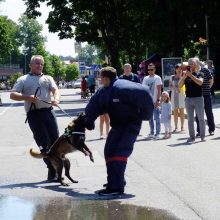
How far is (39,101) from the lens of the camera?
931 centimetres

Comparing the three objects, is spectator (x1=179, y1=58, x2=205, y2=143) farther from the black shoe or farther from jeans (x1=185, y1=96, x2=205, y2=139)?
the black shoe

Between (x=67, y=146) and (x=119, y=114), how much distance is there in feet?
3.77

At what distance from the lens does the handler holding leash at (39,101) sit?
Answer: 9.34 m

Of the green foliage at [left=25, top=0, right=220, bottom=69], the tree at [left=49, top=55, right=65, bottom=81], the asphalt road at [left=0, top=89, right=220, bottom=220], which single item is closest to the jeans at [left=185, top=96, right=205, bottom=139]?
the asphalt road at [left=0, top=89, right=220, bottom=220]

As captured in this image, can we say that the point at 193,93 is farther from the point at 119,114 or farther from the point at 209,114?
the point at 119,114

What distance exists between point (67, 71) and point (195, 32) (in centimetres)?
13361

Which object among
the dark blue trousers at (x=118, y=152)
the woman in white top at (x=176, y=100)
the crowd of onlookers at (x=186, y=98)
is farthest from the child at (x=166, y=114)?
the dark blue trousers at (x=118, y=152)

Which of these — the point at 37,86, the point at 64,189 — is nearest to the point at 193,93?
the point at 37,86

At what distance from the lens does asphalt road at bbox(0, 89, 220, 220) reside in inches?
289

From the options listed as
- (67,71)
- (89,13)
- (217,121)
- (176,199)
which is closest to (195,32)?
(89,13)

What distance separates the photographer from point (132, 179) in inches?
370

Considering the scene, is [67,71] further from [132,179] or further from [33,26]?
[132,179]

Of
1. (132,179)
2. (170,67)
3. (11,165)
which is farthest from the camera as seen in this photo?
(170,67)

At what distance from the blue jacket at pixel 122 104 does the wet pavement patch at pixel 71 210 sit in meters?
1.12
